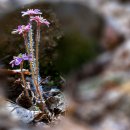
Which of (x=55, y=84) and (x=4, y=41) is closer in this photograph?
(x=4, y=41)

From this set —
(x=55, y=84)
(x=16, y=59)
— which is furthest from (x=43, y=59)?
(x=16, y=59)

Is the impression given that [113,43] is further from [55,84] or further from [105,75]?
[55,84]

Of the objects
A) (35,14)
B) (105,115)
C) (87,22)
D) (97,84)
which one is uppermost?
(35,14)

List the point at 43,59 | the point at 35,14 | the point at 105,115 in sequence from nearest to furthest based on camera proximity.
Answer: the point at 105,115
the point at 35,14
the point at 43,59

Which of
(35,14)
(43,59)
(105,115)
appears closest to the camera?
(105,115)

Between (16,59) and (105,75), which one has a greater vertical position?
(16,59)

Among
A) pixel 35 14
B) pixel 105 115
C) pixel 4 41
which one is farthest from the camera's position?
pixel 4 41

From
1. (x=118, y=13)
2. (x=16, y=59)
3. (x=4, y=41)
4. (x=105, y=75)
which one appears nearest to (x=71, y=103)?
(x=105, y=75)

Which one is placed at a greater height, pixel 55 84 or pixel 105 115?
pixel 55 84

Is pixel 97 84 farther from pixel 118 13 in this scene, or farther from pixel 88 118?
pixel 118 13
